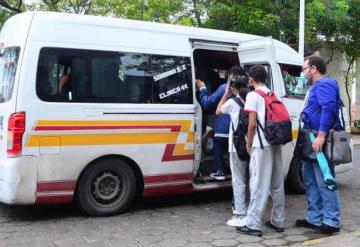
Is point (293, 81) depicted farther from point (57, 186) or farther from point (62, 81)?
point (57, 186)

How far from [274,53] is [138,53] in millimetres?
2010

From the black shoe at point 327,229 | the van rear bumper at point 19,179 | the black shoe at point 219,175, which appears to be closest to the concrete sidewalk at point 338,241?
the black shoe at point 327,229

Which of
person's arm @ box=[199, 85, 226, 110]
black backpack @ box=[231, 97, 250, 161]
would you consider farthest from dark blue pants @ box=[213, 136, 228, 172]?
black backpack @ box=[231, 97, 250, 161]

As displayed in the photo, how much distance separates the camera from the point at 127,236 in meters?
5.66

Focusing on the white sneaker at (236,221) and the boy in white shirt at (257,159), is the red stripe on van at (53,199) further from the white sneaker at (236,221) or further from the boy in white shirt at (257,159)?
the boy in white shirt at (257,159)

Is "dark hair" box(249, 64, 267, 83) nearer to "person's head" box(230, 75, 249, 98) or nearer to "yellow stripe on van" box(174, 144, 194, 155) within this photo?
"person's head" box(230, 75, 249, 98)

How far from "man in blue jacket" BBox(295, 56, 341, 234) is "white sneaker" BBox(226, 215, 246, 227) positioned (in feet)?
2.39

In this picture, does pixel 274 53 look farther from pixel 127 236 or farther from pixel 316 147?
pixel 127 236

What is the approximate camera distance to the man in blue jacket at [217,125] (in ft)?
22.4

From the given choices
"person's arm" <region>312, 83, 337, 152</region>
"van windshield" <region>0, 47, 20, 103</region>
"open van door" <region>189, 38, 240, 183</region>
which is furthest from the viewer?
"open van door" <region>189, 38, 240, 183</region>

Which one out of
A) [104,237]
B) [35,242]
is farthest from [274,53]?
[35,242]

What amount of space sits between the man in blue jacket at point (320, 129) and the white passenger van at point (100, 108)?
60.4 inches

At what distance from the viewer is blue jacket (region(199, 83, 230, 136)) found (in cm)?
681

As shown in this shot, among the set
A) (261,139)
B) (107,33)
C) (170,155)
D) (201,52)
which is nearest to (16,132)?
(107,33)
